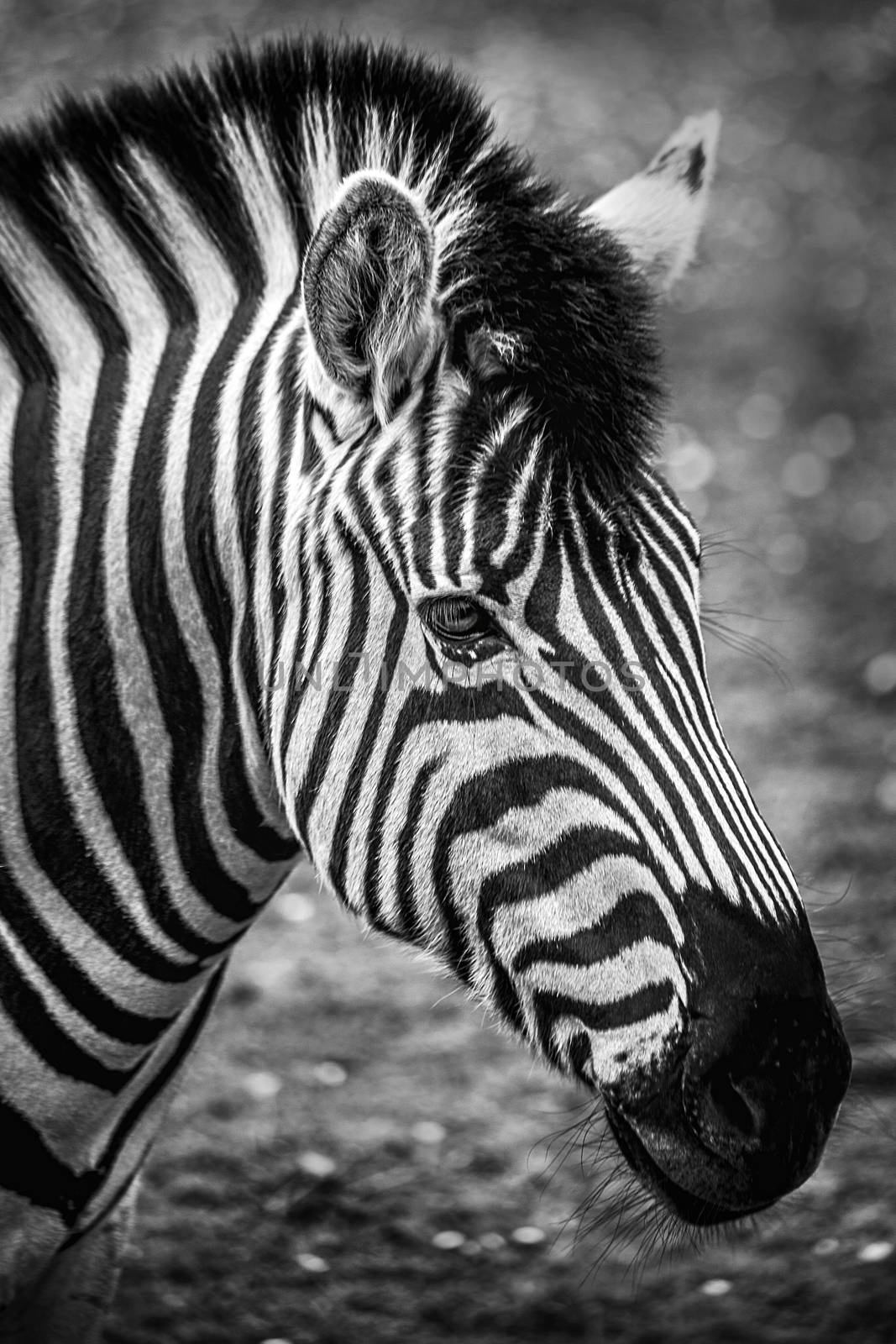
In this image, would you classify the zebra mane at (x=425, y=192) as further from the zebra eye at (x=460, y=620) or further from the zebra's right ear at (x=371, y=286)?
the zebra eye at (x=460, y=620)

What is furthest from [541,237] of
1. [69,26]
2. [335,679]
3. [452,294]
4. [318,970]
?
[69,26]

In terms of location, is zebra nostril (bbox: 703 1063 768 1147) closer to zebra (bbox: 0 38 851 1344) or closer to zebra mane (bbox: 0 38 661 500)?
zebra (bbox: 0 38 851 1344)

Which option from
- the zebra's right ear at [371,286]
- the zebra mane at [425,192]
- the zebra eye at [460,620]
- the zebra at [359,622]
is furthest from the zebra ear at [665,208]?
the zebra eye at [460,620]

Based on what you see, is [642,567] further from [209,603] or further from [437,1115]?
[437,1115]

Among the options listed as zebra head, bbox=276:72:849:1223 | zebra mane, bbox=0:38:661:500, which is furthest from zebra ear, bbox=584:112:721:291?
zebra head, bbox=276:72:849:1223

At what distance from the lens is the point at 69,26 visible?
55.1ft

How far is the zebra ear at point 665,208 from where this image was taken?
3312mm

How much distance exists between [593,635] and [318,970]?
17.9 ft

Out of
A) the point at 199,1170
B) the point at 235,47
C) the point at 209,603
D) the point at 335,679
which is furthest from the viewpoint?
the point at 199,1170

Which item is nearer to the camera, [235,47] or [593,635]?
[593,635]

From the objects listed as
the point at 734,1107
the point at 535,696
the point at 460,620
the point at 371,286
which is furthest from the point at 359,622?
the point at 734,1107

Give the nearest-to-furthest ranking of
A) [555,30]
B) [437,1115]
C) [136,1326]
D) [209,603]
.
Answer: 1. [209,603]
2. [136,1326]
3. [437,1115]
4. [555,30]

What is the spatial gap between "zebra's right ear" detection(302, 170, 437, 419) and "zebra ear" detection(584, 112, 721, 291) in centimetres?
81

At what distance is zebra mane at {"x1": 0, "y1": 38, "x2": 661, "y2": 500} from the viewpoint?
2.69 m
